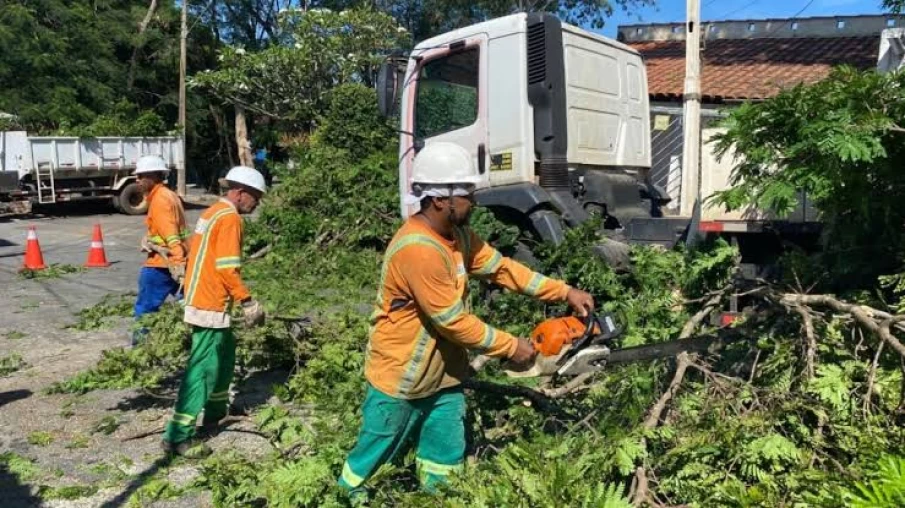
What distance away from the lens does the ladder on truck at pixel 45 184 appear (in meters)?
18.7

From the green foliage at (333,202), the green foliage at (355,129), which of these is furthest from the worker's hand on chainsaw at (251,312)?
the green foliage at (355,129)

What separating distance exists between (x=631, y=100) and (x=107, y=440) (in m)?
5.55

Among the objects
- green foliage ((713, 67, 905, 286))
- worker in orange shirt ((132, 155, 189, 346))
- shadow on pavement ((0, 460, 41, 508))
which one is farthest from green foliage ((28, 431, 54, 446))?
green foliage ((713, 67, 905, 286))

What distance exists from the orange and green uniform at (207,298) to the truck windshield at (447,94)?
9.36ft

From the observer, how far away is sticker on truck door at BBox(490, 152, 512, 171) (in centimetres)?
650

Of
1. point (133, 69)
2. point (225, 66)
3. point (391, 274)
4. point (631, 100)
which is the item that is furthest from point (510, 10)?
point (391, 274)

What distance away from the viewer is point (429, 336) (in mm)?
3047

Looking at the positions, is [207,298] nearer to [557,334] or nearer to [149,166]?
[149,166]

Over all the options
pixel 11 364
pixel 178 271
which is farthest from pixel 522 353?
pixel 11 364

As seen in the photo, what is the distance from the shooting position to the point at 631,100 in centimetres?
756

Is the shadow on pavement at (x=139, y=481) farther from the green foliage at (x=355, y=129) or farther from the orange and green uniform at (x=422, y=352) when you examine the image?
the green foliage at (x=355, y=129)

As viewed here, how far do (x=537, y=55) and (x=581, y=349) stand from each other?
148 inches

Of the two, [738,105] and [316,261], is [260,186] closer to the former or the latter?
[738,105]

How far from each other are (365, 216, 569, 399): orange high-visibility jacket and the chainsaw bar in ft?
1.20
